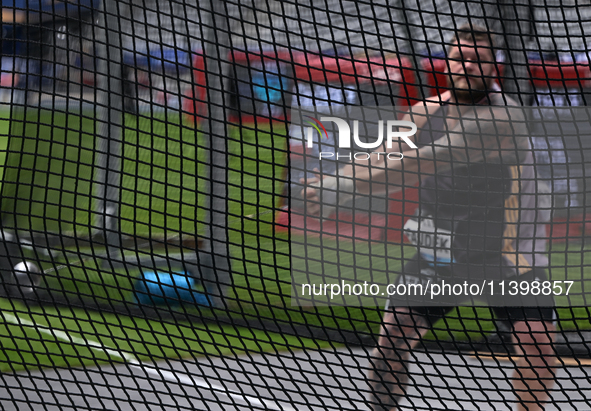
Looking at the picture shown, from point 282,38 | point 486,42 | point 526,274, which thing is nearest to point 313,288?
point 526,274

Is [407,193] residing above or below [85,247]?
above

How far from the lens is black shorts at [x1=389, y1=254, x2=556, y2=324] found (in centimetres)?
205

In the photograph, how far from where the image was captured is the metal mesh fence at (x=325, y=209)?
1.70 metres

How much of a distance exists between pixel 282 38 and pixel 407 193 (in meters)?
1.45

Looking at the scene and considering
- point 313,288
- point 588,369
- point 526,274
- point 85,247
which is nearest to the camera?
point 526,274

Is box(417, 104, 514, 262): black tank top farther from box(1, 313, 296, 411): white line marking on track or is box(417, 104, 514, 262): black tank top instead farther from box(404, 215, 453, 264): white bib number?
box(1, 313, 296, 411): white line marking on track

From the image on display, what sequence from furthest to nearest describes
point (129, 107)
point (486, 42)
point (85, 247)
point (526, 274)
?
1. point (85, 247)
2. point (129, 107)
3. point (486, 42)
4. point (526, 274)

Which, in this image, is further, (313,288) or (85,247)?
(85,247)

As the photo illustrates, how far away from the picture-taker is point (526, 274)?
2086 millimetres

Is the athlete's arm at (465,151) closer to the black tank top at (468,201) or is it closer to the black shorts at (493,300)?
the black tank top at (468,201)

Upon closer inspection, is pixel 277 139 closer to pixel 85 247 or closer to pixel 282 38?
pixel 282 38

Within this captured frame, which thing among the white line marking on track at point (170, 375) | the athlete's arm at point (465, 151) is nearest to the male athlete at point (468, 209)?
the athlete's arm at point (465, 151)

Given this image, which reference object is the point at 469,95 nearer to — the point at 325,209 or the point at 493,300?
the point at 493,300

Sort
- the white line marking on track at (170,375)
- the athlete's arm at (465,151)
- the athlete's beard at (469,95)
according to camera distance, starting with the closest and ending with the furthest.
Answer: the white line marking on track at (170,375) < the athlete's arm at (465,151) < the athlete's beard at (469,95)
